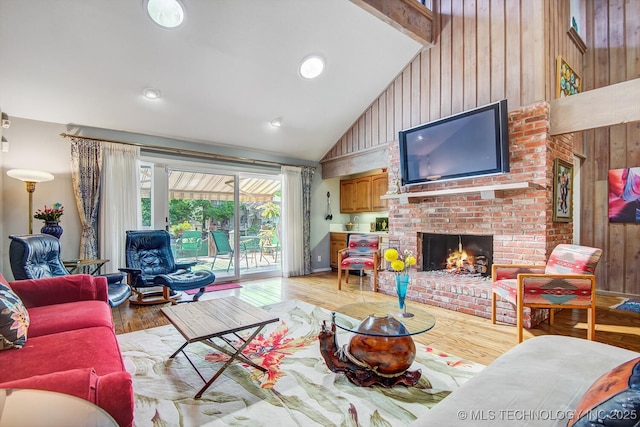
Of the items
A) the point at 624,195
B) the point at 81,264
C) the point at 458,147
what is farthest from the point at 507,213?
the point at 81,264

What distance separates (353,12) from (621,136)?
397cm

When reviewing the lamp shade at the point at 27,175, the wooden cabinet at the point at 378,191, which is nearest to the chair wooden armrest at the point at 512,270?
the wooden cabinet at the point at 378,191

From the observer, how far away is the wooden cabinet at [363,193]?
18.9 ft

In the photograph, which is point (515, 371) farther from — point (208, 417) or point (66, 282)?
point (66, 282)

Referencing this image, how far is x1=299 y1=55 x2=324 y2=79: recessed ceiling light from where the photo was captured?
382cm

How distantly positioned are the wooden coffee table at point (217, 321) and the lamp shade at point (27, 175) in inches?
94.5

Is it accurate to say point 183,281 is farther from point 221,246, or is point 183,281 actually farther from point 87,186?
point 87,186

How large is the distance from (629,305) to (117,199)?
6.49 m

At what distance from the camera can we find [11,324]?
150 cm

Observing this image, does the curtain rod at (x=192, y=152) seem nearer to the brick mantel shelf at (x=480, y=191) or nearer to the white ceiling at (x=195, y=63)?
the white ceiling at (x=195, y=63)

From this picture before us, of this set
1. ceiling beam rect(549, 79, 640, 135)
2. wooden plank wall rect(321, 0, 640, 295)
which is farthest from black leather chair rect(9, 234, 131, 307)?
ceiling beam rect(549, 79, 640, 135)

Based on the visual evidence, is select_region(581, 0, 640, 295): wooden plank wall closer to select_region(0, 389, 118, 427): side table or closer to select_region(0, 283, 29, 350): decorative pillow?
select_region(0, 389, 118, 427): side table

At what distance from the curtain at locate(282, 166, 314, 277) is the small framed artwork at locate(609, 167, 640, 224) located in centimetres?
456

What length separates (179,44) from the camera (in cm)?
317
